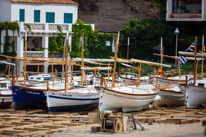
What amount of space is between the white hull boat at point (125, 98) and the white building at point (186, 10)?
21.6 meters

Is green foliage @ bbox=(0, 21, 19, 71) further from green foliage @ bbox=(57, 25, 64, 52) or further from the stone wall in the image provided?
the stone wall

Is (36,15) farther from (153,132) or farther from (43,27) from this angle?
(153,132)

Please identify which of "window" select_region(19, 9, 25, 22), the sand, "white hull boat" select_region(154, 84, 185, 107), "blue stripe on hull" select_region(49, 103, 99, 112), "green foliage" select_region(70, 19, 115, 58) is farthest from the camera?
"green foliage" select_region(70, 19, 115, 58)

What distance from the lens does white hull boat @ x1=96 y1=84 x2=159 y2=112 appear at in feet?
94.3

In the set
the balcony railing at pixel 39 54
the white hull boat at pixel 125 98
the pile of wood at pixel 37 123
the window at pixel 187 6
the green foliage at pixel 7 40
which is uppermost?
the window at pixel 187 6

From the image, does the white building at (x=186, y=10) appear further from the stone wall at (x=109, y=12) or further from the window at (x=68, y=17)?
the window at (x=68, y=17)

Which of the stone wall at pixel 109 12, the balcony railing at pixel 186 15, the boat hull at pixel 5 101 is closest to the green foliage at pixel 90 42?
the stone wall at pixel 109 12

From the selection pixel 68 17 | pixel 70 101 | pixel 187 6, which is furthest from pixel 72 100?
pixel 187 6

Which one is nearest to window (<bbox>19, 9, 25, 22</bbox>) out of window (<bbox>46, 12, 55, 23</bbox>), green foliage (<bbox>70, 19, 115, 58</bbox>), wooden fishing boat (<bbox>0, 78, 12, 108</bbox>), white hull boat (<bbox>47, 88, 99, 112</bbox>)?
window (<bbox>46, 12, 55, 23</bbox>)

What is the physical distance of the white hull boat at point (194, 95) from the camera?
31.2 metres

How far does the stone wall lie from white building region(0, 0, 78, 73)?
7027 millimetres

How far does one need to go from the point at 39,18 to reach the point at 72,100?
20882 millimetres

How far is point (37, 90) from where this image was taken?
31312mm

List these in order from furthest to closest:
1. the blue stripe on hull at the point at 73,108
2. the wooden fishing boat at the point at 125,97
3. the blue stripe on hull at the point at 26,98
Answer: the blue stripe on hull at the point at 26,98 < the blue stripe on hull at the point at 73,108 < the wooden fishing boat at the point at 125,97
